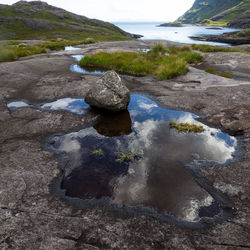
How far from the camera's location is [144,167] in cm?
706

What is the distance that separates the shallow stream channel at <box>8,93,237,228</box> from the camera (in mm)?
5445

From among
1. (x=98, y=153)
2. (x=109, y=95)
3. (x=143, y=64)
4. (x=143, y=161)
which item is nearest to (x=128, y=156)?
(x=143, y=161)

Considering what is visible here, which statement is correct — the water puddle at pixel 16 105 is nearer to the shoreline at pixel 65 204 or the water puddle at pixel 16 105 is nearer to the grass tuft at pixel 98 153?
the shoreline at pixel 65 204

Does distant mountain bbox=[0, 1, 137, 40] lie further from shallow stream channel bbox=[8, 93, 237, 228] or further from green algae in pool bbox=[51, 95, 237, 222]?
shallow stream channel bbox=[8, 93, 237, 228]

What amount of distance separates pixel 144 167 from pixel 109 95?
239 inches

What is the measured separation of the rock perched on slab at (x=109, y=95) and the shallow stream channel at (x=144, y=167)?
0.82 meters

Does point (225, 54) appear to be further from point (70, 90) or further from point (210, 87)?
point (70, 90)

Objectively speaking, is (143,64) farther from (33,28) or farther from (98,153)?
(33,28)

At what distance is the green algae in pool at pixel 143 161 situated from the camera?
571cm

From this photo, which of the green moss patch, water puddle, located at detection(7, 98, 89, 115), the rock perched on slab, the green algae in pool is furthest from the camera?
water puddle, located at detection(7, 98, 89, 115)

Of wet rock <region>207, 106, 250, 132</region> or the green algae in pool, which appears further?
wet rock <region>207, 106, 250, 132</region>

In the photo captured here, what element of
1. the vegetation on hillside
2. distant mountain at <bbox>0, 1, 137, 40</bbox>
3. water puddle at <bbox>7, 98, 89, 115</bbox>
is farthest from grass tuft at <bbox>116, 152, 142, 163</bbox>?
distant mountain at <bbox>0, 1, 137, 40</bbox>

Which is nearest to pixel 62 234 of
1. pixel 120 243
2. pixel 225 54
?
pixel 120 243

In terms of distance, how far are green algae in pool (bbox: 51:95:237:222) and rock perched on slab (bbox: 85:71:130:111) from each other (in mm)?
822
